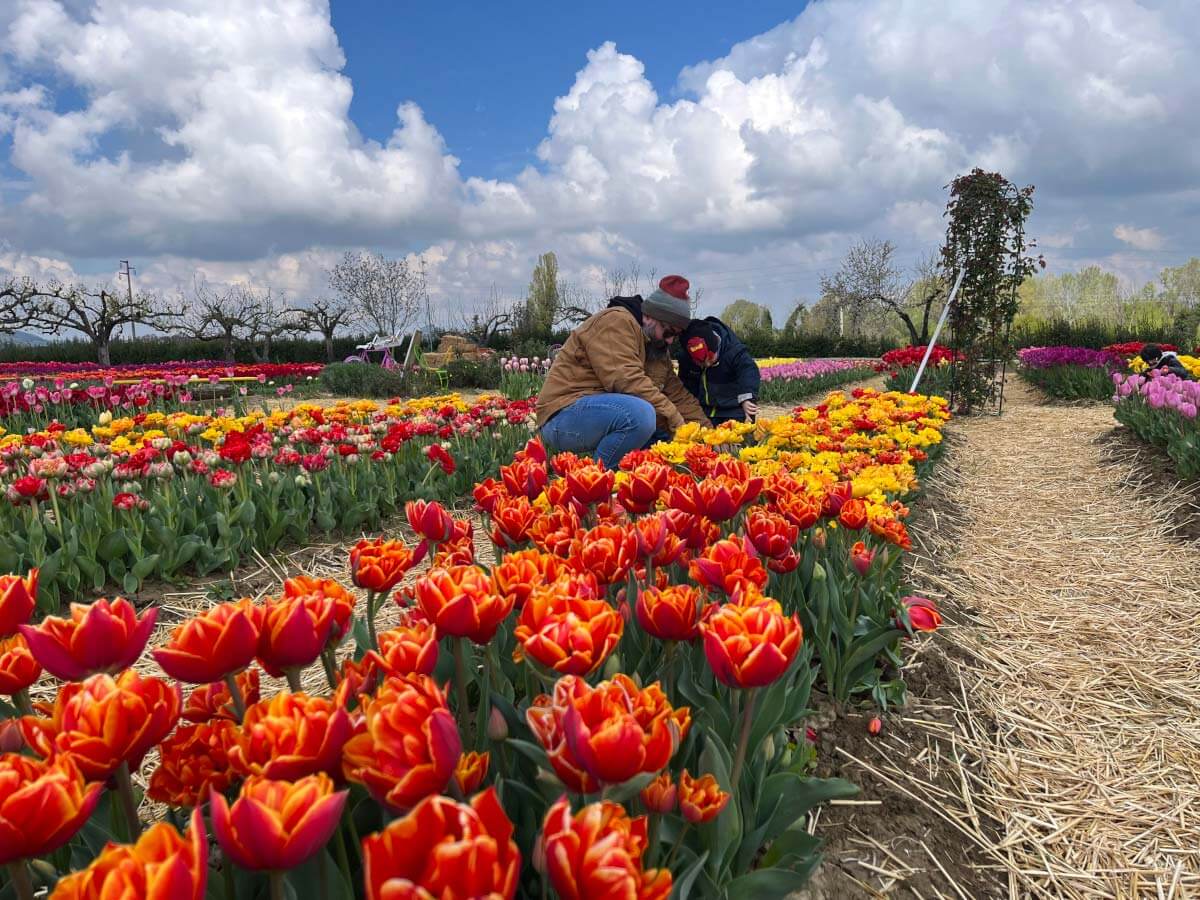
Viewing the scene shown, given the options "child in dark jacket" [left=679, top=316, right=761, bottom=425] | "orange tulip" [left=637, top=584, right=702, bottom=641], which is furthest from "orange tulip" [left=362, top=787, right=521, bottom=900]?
"child in dark jacket" [left=679, top=316, right=761, bottom=425]

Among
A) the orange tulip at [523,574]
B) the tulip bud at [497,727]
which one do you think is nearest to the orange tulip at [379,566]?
the orange tulip at [523,574]

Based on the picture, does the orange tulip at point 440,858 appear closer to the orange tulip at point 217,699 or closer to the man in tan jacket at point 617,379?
the orange tulip at point 217,699

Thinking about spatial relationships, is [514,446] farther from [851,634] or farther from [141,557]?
[851,634]

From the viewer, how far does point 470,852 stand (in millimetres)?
558

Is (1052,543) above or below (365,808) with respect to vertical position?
below

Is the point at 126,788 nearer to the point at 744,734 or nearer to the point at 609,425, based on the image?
the point at 744,734

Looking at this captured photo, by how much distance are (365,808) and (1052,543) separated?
455cm

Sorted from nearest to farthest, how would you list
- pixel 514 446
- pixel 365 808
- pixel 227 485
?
pixel 365 808 → pixel 227 485 → pixel 514 446

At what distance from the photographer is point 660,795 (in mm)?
891

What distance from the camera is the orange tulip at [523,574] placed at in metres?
1.15

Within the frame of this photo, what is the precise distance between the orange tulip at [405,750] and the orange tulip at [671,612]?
0.48 m

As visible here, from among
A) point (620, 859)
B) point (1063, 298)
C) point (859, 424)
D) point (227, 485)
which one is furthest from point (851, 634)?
point (1063, 298)

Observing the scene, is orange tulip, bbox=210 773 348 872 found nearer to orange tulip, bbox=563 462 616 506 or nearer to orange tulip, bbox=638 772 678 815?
orange tulip, bbox=638 772 678 815

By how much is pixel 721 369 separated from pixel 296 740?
→ 453 cm
